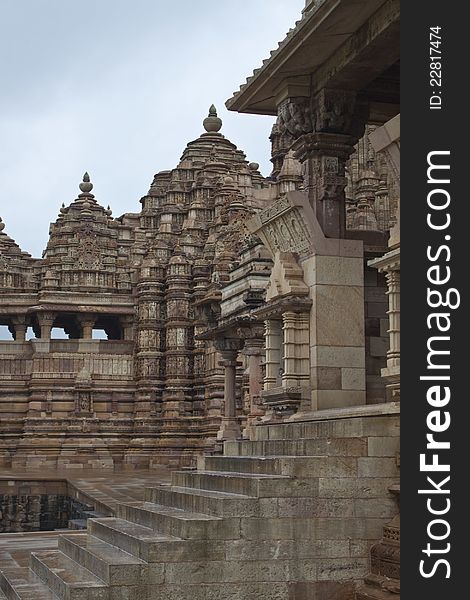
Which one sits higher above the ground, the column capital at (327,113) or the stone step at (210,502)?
the column capital at (327,113)

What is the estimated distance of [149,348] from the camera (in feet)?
133

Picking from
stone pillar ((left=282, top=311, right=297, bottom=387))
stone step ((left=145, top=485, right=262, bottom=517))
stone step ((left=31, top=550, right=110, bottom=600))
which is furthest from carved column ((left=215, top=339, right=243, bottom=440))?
stone step ((left=31, top=550, right=110, bottom=600))

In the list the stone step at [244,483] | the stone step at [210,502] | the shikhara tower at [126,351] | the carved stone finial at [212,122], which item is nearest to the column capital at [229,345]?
the shikhara tower at [126,351]

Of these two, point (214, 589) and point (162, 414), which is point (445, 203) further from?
point (162, 414)

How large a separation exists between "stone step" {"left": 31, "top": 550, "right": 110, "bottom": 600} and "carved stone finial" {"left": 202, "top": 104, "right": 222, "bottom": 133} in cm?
4137

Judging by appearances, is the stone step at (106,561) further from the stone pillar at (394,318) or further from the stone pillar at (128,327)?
the stone pillar at (128,327)

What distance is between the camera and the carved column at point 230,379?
25766 millimetres

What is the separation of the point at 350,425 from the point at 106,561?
103 inches

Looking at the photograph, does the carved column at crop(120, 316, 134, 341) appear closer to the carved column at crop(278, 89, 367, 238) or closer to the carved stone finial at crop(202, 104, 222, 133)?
the carved stone finial at crop(202, 104, 222, 133)

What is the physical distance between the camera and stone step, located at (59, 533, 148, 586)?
8.84 metres

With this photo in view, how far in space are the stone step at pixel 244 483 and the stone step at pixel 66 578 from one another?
5.11 feet

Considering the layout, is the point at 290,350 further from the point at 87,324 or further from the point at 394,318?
the point at 87,324

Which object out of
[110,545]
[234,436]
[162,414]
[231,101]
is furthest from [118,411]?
[110,545]

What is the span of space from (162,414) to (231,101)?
2719 centimetres
